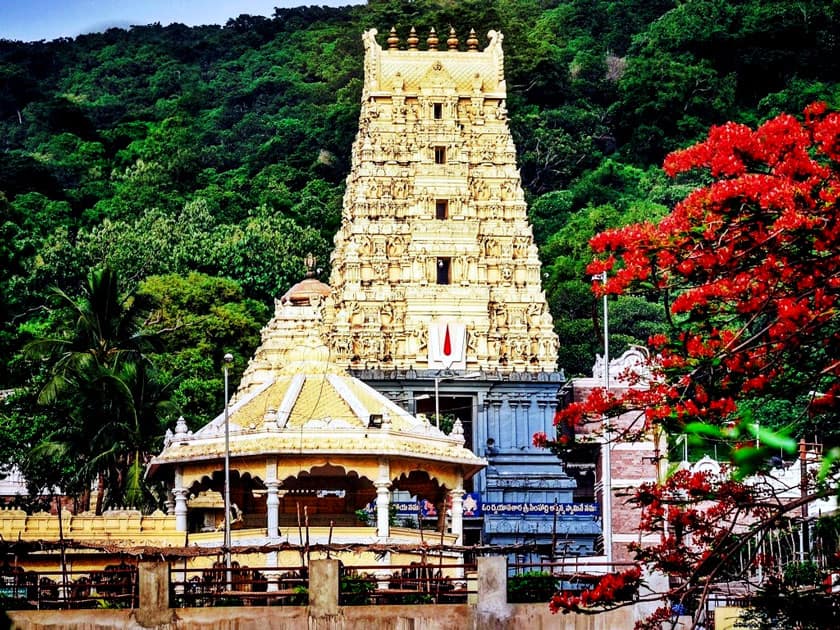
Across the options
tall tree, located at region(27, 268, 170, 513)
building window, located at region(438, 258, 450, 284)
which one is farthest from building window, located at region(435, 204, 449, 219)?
tall tree, located at region(27, 268, 170, 513)

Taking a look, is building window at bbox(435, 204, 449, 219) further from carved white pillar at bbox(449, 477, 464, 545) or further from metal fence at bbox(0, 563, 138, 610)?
metal fence at bbox(0, 563, 138, 610)

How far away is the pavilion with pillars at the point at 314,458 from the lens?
40.8 m

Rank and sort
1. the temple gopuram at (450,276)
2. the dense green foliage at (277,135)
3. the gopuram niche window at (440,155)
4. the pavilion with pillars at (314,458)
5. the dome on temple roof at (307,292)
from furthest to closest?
the dense green foliage at (277,135) → the gopuram niche window at (440,155) → the dome on temple roof at (307,292) → the temple gopuram at (450,276) → the pavilion with pillars at (314,458)

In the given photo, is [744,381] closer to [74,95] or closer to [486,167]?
[486,167]

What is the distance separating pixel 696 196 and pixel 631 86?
301 ft

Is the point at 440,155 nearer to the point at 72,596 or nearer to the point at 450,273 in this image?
the point at 450,273

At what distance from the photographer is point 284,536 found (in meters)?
41.0

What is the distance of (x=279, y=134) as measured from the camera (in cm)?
12156

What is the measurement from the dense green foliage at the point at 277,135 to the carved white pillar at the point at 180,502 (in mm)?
26692

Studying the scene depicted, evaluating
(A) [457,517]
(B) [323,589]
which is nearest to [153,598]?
(B) [323,589]

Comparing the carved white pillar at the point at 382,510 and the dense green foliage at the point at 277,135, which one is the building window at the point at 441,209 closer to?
the dense green foliage at the point at 277,135

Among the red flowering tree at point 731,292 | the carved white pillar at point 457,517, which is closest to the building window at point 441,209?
the carved white pillar at point 457,517

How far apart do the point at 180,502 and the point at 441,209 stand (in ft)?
104

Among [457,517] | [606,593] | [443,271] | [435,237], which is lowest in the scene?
[606,593]
